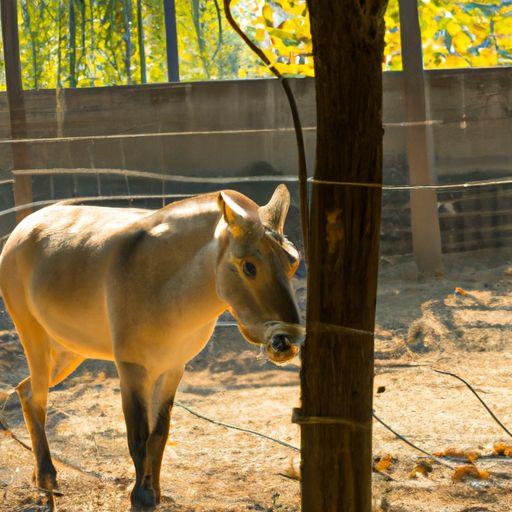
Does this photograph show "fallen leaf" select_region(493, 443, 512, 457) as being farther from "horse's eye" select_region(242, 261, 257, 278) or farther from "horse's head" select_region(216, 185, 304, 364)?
"horse's eye" select_region(242, 261, 257, 278)

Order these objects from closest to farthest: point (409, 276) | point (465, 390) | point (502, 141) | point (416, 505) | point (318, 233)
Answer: point (318, 233) < point (416, 505) < point (465, 390) < point (409, 276) < point (502, 141)

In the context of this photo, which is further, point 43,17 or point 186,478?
point 43,17

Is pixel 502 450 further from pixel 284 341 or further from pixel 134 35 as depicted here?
pixel 134 35

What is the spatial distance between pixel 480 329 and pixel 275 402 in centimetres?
204

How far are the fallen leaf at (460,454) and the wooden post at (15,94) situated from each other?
4.49 m

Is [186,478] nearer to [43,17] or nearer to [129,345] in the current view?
[129,345]

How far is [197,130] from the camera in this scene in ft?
29.3

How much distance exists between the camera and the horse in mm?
3834

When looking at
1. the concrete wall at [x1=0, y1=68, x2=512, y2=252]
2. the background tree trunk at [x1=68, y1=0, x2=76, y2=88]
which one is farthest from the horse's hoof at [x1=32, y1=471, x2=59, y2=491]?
the background tree trunk at [x1=68, y1=0, x2=76, y2=88]

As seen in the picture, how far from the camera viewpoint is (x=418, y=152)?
8742 mm

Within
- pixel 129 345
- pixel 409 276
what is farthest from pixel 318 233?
pixel 409 276

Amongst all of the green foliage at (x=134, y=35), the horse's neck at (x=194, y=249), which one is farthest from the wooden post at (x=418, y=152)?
the horse's neck at (x=194, y=249)

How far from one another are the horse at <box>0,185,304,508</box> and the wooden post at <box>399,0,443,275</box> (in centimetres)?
442

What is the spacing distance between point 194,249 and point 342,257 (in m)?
1.51
